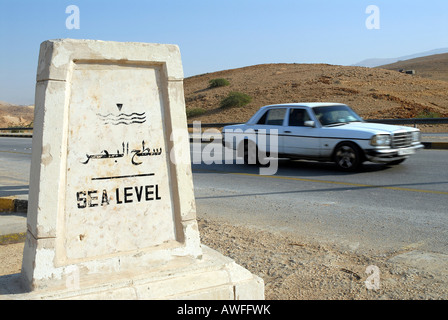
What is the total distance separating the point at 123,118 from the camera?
144 inches

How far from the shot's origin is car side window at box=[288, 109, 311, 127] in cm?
1187

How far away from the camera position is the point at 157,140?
12.4ft

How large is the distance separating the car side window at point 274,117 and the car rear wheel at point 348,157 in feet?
5.59

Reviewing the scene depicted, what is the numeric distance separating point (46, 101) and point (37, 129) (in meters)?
0.22

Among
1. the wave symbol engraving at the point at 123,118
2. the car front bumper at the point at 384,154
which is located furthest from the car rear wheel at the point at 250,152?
the wave symbol engraving at the point at 123,118

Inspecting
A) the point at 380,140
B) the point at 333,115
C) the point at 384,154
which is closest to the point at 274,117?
the point at 333,115

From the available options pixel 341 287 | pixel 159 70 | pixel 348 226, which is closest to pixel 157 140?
pixel 159 70

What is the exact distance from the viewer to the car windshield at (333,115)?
11.7m

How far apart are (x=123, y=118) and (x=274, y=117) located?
8968 millimetres

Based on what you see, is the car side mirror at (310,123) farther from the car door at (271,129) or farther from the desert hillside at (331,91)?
the desert hillside at (331,91)

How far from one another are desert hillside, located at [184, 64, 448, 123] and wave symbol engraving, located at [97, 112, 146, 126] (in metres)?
27.3

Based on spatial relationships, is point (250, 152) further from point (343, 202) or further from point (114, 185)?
point (114, 185)
